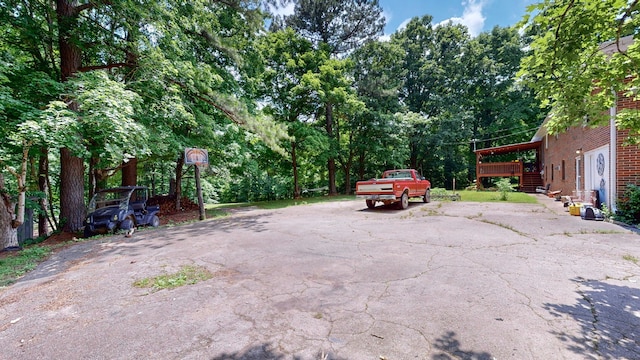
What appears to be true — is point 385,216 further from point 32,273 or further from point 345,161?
point 345,161

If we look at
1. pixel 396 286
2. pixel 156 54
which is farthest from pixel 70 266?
pixel 156 54

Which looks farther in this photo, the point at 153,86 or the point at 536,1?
the point at 153,86

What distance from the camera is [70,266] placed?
477 centimetres

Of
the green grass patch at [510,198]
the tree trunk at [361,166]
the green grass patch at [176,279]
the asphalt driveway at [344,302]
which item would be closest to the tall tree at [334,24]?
the tree trunk at [361,166]

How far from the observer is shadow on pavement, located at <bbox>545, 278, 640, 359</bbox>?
2127mm

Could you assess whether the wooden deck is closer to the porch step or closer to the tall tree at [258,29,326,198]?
the porch step

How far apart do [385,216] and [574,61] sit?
6534 mm

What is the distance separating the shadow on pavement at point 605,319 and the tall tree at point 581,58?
7.58 ft

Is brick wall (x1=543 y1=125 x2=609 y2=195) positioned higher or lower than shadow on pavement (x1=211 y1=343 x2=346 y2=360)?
higher

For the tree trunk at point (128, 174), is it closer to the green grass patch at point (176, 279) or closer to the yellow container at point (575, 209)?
the green grass patch at point (176, 279)

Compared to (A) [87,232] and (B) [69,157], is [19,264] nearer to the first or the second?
(A) [87,232]

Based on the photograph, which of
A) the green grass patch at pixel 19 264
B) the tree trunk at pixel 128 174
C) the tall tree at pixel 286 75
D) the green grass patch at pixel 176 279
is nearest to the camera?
the green grass patch at pixel 176 279

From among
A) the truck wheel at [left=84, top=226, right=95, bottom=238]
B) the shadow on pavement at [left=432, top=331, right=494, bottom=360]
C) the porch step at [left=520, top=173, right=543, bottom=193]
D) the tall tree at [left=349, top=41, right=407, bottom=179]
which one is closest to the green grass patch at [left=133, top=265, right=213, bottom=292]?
the shadow on pavement at [left=432, top=331, right=494, bottom=360]

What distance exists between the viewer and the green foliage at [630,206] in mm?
6918
